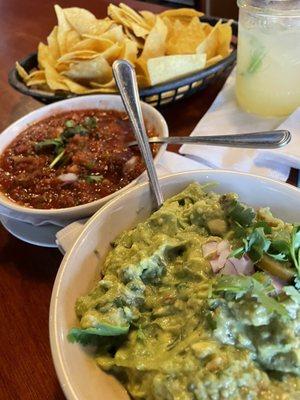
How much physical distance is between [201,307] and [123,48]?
115cm

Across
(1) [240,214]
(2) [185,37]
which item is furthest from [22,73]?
(1) [240,214]

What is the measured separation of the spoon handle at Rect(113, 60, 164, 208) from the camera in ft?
3.18

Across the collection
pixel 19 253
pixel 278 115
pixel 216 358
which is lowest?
pixel 19 253

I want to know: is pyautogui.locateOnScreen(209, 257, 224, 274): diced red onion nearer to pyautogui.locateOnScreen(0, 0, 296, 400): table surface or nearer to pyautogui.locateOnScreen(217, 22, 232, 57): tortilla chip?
pyautogui.locateOnScreen(0, 0, 296, 400): table surface

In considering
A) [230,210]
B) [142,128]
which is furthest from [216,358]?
[142,128]

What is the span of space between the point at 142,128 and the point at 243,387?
649 millimetres

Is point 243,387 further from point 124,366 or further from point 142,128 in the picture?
point 142,128

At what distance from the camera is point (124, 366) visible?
71 cm

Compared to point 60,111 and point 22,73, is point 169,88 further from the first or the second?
point 22,73

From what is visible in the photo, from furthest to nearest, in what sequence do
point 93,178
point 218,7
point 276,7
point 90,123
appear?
point 218,7 < point 90,123 < point 276,7 < point 93,178

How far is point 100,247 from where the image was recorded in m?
0.91

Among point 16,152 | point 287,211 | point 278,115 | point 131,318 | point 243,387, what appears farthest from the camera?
point 278,115

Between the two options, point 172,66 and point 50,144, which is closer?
point 50,144

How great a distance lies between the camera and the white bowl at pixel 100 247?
2.31 feet
